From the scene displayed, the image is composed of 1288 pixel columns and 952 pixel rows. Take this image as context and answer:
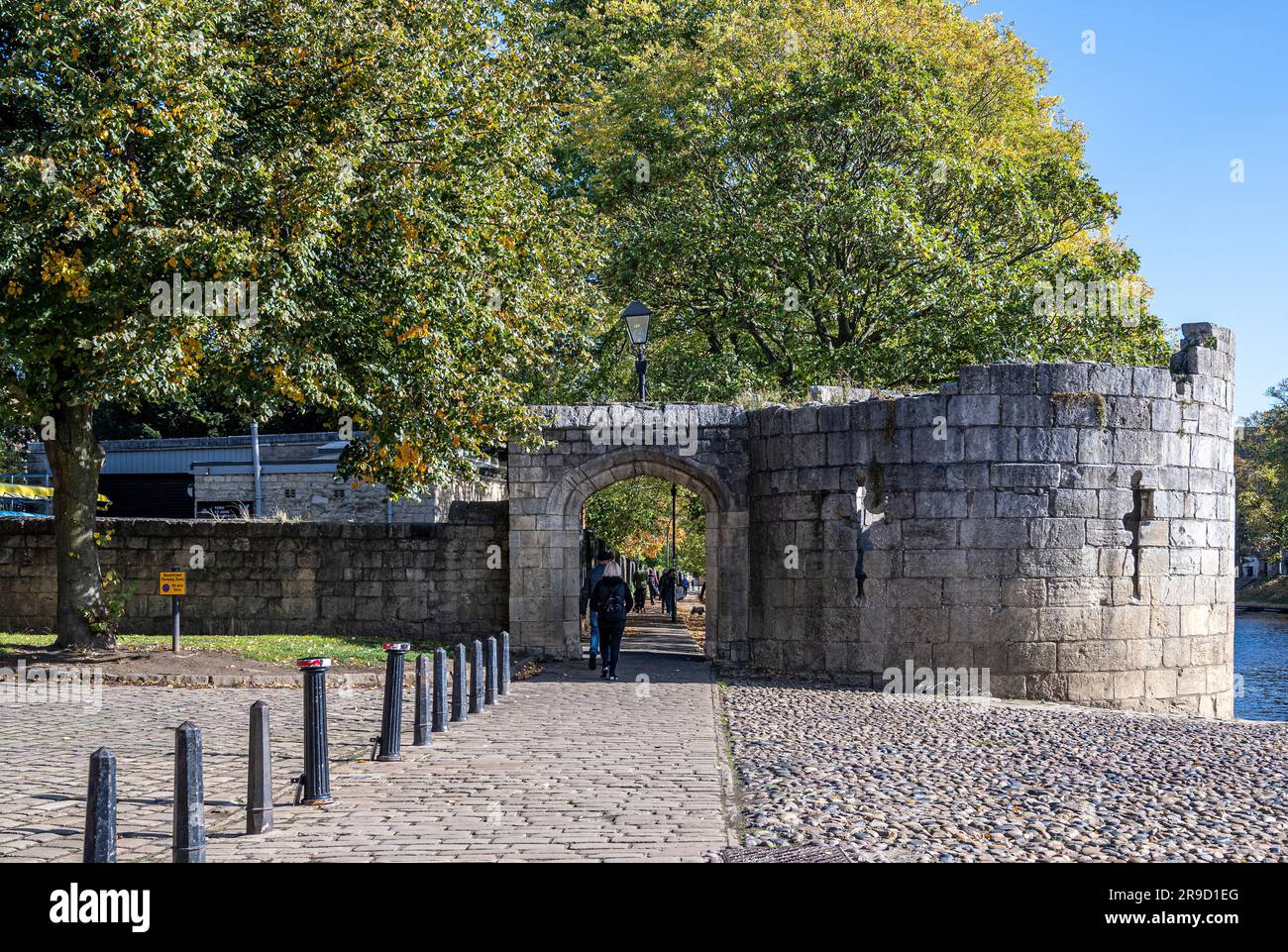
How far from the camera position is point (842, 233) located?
22.7 m

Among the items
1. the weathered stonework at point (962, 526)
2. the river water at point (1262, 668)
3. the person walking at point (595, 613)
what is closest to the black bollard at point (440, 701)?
the person walking at point (595, 613)

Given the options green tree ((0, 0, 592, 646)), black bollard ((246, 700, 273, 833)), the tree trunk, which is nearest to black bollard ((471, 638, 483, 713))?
green tree ((0, 0, 592, 646))

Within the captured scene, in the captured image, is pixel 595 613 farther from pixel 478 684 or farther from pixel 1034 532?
pixel 1034 532

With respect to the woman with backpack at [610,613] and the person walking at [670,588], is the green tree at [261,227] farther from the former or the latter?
the person walking at [670,588]

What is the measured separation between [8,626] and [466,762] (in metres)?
15.0

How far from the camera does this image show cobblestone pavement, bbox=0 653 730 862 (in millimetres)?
6559

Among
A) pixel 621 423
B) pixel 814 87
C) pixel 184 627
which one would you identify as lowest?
pixel 184 627

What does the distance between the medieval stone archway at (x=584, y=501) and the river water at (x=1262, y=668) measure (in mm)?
8678

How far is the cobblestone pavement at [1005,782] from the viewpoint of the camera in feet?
22.2

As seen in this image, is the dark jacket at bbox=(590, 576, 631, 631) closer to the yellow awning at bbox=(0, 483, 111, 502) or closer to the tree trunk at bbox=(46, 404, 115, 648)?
the tree trunk at bbox=(46, 404, 115, 648)

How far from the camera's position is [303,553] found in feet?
68.0

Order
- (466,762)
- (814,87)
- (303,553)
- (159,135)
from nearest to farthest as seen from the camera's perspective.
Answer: (466,762), (159,135), (303,553), (814,87)
